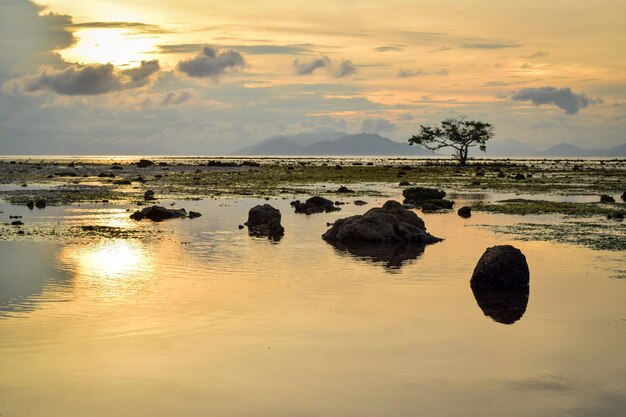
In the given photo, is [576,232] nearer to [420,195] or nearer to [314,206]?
[314,206]

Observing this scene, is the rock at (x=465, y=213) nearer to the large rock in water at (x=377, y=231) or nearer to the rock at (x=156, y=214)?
the large rock in water at (x=377, y=231)

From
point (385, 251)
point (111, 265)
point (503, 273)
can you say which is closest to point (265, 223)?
point (385, 251)

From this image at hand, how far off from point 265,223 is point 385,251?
9.04 m

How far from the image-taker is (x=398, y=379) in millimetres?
12555

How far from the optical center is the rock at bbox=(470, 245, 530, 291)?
21.4m

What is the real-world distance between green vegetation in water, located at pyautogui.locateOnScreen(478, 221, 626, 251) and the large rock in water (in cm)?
493

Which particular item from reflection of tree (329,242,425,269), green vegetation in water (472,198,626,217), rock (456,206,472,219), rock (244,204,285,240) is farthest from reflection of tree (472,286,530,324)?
green vegetation in water (472,198,626,217)

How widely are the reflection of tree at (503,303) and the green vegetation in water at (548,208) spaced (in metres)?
24.5

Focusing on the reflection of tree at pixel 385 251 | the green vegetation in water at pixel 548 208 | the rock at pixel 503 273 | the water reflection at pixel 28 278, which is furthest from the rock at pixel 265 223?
the green vegetation in water at pixel 548 208

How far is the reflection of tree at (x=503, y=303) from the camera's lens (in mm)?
17850

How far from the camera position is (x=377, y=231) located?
31438mm

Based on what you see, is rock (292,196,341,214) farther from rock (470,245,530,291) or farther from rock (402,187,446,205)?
rock (470,245,530,291)

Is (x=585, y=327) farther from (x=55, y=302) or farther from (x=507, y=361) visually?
(x=55, y=302)

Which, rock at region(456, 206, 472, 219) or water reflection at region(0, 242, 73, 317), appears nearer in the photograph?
water reflection at region(0, 242, 73, 317)
